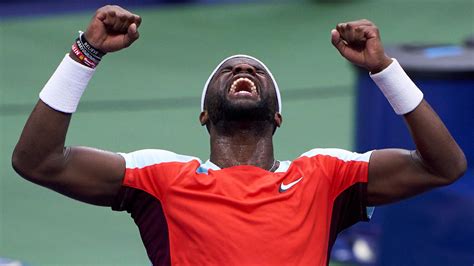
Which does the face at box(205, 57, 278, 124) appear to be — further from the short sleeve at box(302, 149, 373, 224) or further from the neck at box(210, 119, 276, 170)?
the short sleeve at box(302, 149, 373, 224)

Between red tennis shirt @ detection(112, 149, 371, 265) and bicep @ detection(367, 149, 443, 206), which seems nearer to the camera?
red tennis shirt @ detection(112, 149, 371, 265)

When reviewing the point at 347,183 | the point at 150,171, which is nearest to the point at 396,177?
the point at 347,183

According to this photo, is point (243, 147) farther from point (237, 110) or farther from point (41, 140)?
point (41, 140)

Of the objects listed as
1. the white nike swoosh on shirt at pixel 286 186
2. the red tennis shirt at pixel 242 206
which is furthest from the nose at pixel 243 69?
the white nike swoosh on shirt at pixel 286 186

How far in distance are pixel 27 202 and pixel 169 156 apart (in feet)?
11.6

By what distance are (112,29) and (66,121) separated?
0.34 metres

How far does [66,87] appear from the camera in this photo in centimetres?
389

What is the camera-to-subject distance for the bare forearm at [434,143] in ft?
13.0

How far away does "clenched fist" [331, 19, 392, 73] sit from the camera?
156 inches

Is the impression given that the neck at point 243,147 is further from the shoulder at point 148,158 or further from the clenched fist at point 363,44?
the clenched fist at point 363,44

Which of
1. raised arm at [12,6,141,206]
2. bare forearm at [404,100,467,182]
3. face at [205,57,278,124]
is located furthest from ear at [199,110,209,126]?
bare forearm at [404,100,467,182]

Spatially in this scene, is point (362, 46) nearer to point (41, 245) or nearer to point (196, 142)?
point (41, 245)

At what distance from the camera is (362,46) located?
13.1 feet

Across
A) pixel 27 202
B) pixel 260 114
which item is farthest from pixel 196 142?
pixel 260 114
